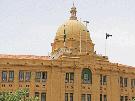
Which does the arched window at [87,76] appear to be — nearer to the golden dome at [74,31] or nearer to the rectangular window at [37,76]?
the rectangular window at [37,76]

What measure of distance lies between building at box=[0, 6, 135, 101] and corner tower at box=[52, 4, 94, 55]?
166 cm

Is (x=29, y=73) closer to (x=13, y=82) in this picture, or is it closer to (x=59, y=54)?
(x=13, y=82)

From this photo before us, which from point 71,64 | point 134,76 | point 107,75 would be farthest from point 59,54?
point 134,76

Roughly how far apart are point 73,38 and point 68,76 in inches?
391

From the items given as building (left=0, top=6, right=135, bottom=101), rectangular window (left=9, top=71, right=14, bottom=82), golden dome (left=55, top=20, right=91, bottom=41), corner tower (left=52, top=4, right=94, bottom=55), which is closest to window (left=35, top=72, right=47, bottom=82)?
building (left=0, top=6, right=135, bottom=101)

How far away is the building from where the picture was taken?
60.6 metres

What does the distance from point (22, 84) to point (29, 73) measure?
201 centimetres

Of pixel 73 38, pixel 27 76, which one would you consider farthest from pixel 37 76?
pixel 73 38

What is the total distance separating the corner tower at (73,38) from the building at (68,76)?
5.44ft

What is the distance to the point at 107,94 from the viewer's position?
64875mm

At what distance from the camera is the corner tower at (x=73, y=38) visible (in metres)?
70.4

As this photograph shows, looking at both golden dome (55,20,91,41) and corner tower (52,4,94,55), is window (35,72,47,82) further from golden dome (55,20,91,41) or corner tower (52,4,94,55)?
golden dome (55,20,91,41)

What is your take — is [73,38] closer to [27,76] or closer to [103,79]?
[103,79]

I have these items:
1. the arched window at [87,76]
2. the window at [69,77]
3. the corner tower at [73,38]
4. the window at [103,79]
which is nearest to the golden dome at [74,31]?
the corner tower at [73,38]
